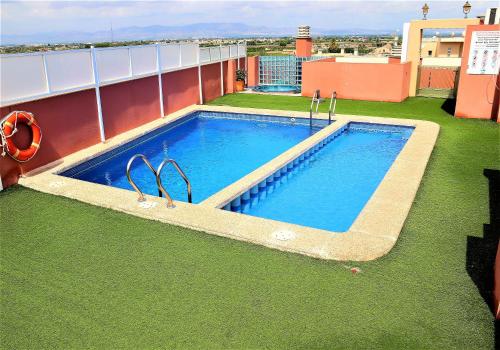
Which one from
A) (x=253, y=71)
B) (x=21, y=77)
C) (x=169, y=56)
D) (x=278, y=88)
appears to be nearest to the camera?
(x=21, y=77)

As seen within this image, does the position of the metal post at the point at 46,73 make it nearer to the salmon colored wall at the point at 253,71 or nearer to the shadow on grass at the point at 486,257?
the shadow on grass at the point at 486,257

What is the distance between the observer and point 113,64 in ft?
36.0

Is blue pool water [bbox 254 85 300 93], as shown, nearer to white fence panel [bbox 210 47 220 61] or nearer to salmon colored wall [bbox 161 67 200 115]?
white fence panel [bbox 210 47 220 61]

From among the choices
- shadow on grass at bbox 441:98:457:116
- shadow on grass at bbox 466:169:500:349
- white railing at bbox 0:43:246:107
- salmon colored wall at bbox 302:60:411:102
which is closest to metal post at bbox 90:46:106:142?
white railing at bbox 0:43:246:107

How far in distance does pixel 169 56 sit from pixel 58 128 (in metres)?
5.58

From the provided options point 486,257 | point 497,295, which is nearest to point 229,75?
point 486,257

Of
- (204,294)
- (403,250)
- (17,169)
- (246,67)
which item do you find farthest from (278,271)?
(246,67)

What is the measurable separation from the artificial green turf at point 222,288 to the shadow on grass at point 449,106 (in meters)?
8.54

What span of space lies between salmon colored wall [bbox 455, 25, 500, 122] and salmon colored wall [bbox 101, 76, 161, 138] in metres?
9.51

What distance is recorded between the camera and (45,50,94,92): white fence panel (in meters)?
8.94

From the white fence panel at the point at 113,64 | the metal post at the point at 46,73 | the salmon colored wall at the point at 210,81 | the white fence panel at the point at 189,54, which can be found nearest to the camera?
the metal post at the point at 46,73

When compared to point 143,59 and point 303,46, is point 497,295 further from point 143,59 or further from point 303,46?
point 303,46

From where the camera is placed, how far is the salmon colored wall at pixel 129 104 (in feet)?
36.1

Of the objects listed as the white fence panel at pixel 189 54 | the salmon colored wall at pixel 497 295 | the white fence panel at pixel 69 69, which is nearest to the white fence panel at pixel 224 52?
the white fence panel at pixel 189 54
